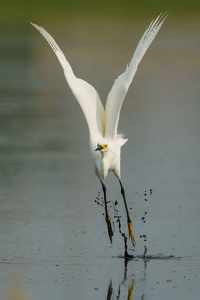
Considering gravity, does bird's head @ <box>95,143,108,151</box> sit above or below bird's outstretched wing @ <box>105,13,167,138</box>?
below

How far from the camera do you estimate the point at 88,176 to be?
1034cm

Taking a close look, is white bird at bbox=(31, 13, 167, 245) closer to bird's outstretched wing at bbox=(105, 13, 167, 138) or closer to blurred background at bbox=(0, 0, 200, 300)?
bird's outstretched wing at bbox=(105, 13, 167, 138)

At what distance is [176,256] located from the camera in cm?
719

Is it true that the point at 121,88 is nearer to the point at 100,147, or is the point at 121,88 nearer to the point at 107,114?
the point at 107,114

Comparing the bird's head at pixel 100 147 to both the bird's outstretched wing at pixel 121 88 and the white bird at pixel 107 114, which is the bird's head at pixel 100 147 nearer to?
the white bird at pixel 107 114

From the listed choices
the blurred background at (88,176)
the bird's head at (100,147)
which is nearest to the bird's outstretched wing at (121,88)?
the bird's head at (100,147)

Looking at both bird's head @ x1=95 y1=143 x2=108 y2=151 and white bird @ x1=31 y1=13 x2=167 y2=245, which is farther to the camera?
white bird @ x1=31 y1=13 x2=167 y2=245

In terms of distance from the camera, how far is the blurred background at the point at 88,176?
6625 millimetres

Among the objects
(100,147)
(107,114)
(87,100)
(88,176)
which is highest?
(87,100)

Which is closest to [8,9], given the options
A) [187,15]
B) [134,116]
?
[187,15]

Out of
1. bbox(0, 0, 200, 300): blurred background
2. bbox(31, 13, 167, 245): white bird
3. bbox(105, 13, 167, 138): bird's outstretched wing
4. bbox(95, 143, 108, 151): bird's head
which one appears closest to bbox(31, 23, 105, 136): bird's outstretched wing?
bbox(31, 13, 167, 245): white bird

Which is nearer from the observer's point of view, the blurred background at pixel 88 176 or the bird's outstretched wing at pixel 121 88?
the blurred background at pixel 88 176

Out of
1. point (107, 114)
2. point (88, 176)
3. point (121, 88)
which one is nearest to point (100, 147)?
point (107, 114)

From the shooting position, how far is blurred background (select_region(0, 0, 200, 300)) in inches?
261
